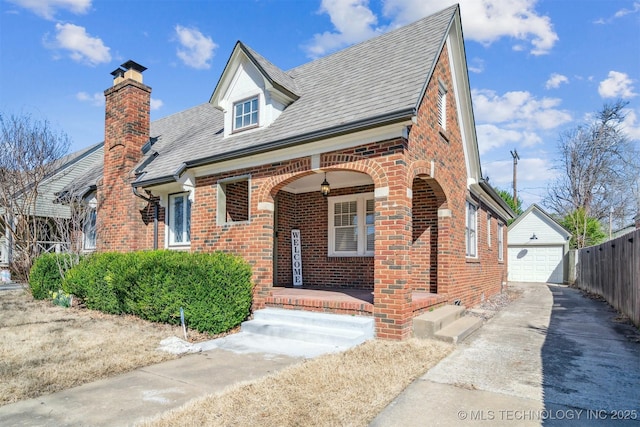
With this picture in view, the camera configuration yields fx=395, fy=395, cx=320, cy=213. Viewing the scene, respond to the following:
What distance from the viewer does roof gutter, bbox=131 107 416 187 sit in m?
6.30

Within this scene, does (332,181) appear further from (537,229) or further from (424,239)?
(537,229)

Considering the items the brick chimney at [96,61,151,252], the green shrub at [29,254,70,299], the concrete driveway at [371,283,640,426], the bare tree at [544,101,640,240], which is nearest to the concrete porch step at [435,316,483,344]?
the concrete driveway at [371,283,640,426]

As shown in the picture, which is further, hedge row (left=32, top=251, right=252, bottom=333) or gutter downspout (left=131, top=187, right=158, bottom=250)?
gutter downspout (left=131, top=187, right=158, bottom=250)

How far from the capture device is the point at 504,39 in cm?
1212

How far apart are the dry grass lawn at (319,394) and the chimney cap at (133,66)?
1098 cm

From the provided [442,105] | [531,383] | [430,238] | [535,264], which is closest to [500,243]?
[430,238]

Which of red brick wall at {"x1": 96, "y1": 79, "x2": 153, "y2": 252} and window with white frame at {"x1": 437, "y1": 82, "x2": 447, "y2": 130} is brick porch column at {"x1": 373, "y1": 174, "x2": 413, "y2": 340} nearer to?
window with white frame at {"x1": 437, "y1": 82, "x2": 447, "y2": 130}

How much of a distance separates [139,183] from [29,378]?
662 cm

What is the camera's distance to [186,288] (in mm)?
7320

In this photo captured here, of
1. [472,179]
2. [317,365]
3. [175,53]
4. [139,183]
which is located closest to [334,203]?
[472,179]

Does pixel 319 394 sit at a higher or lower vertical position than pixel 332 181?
lower

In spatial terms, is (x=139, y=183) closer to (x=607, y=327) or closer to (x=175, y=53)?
(x=175, y=53)

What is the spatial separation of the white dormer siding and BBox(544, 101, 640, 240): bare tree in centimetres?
2950

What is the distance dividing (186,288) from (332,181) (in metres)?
4.58
